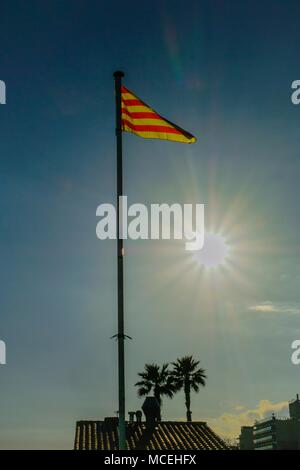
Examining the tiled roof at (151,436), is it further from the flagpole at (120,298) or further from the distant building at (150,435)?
the flagpole at (120,298)

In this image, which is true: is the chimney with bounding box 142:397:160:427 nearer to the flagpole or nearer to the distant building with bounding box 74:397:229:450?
the distant building with bounding box 74:397:229:450

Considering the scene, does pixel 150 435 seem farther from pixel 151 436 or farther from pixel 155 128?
pixel 155 128

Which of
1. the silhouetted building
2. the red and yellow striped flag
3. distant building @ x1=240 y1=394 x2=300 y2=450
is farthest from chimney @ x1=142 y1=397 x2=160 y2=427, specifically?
the silhouetted building

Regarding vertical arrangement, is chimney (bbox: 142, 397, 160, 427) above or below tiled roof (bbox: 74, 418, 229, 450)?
above

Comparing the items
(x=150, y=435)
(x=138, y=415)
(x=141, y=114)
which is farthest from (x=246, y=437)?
(x=141, y=114)

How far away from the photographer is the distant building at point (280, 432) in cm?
8700

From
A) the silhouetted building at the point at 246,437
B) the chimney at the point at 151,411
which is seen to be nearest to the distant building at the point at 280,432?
the silhouetted building at the point at 246,437

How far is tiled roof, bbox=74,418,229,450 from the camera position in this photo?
1484 inches

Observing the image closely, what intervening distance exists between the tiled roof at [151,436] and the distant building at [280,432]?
44966mm

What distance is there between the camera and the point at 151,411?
142 ft

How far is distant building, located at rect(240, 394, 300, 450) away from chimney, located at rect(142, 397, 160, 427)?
141 feet
